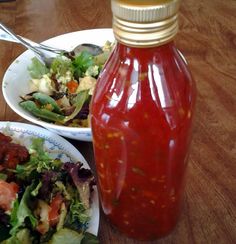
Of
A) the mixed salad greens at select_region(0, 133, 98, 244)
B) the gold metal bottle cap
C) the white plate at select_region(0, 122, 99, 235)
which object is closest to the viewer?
the gold metal bottle cap

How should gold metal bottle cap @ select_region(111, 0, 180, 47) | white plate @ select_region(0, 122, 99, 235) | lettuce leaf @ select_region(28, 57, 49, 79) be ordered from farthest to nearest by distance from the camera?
1. lettuce leaf @ select_region(28, 57, 49, 79)
2. white plate @ select_region(0, 122, 99, 235)
3. gold metal bottle cap @ select_region(111, 0, 180, 47)

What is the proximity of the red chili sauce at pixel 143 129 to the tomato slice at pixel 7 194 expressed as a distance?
6.2 inches

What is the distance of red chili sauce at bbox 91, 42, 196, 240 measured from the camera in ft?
1.70

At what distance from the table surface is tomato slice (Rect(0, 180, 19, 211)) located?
0.16m

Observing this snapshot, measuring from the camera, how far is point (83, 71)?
99 centimetres

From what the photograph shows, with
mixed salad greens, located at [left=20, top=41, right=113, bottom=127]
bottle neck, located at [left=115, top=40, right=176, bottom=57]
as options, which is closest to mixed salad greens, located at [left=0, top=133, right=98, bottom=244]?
mixed salad greens, located at [left=20, top=41, right=113, bottom=127]

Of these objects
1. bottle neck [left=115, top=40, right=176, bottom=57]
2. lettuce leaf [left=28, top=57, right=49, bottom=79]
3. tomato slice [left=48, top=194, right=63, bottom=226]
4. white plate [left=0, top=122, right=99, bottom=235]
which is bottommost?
white plate [left=0, top=122, right=99, bottom=235]

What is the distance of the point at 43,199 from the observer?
2.16ft

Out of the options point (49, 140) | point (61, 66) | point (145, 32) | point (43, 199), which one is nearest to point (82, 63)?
point (61, 66)

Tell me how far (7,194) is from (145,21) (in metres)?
0.38

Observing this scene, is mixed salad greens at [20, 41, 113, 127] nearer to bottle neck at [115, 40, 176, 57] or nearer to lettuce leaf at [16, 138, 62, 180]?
lettuce leaf at [16, 138, 62, 180]

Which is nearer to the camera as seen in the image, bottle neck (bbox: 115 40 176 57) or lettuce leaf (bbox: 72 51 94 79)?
bottle neck (bbox: 115 40 176 57)

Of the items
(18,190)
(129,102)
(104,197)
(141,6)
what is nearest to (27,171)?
(18,190)

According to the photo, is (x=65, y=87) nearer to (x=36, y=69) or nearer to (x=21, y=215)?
(x=36, y=69)
